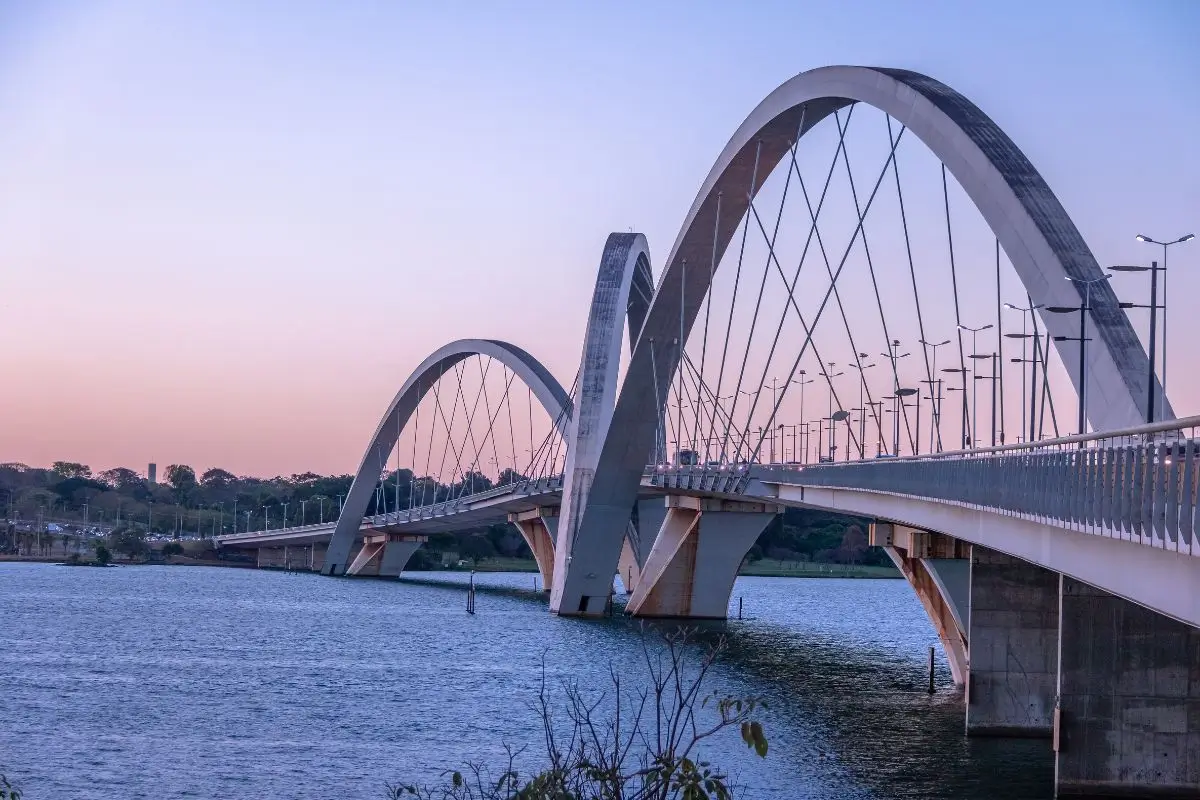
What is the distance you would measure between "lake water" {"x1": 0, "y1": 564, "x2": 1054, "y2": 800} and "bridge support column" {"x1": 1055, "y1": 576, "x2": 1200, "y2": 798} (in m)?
1.69

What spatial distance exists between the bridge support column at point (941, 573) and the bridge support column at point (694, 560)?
26.8 meters

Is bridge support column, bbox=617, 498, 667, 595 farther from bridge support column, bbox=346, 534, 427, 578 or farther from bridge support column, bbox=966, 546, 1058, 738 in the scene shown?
bridge support column, bbox=966, 546, 1058, 738

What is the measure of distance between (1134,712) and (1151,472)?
13507mm

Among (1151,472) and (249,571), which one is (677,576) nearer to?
(1151,472)

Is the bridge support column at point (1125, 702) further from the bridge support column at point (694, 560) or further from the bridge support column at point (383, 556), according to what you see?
the bridge support column at point (383, 556)

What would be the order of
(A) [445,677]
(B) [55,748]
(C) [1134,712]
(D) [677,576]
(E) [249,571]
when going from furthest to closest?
1. (E) [249,571]
2. (D) [677,576]
3. (A) [445,677]
4. (B) [55,748]
5. (C) [1134,712]

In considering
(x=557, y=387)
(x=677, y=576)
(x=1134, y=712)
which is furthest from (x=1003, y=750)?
(x=557, y=387)

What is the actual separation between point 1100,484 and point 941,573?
96.2ft

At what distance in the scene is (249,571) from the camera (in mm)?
186250

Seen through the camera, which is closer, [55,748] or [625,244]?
[55,748]

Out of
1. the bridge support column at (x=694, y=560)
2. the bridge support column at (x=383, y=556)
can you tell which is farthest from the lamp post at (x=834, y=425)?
the bridge support column at (x=383, y=556)

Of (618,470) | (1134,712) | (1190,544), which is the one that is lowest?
(1134,712)

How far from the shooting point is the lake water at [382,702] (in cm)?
3391

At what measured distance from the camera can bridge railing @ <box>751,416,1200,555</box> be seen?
18.2m
